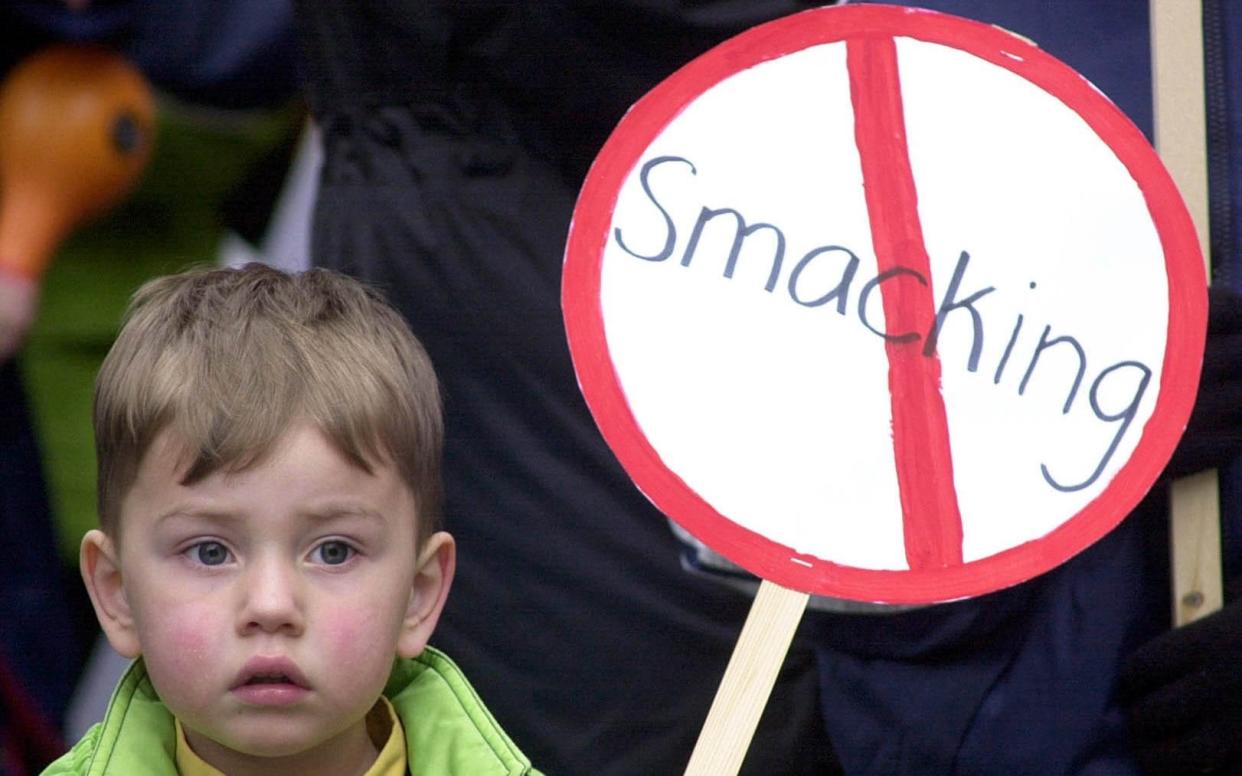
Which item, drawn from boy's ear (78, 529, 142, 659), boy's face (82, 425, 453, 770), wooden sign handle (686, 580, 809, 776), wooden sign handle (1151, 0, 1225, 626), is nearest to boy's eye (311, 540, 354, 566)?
boy's face (82, 425, 453, 770)

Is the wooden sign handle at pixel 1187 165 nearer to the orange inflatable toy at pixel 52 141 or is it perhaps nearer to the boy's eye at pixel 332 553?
the boy's eye at pixel 332 553

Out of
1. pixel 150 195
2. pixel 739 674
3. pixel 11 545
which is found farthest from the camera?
pixel 150 195

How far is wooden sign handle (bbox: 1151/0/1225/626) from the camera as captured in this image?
1.38 metres

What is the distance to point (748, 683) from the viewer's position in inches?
50.7

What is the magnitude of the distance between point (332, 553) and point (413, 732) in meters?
0.19

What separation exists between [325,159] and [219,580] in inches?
24.6

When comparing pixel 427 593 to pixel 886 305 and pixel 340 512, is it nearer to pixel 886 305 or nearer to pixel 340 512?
pixel 340 512

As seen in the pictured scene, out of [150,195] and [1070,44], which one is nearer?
[1070,44]

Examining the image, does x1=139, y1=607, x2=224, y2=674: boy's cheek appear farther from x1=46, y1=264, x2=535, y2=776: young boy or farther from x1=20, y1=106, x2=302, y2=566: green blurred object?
x1=20, y1=106, x2=302, y2=566: green blurred object

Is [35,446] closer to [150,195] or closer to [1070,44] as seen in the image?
[150,195]

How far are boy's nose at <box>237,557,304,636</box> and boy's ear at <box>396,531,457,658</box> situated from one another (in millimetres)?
121

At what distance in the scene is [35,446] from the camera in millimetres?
2264

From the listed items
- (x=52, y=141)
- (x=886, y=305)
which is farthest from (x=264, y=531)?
(x=52, y=141)

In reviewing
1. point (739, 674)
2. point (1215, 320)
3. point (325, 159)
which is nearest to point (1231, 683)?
point (1215, 320)
